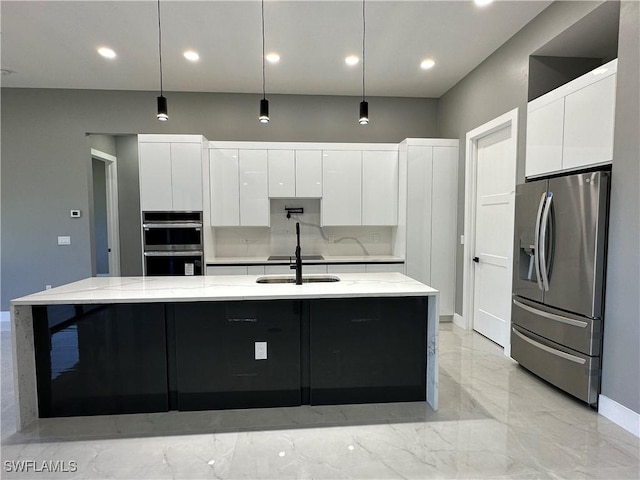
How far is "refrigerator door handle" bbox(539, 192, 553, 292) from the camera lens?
2.63 meters

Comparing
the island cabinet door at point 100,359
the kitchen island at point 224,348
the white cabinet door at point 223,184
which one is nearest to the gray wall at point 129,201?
the white cabinet door at point 223,184

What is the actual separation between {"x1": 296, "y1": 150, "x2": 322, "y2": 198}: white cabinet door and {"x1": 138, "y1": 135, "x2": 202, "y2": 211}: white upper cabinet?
1224 mm

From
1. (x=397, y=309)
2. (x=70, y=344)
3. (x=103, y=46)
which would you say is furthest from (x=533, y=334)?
(x=103, y=46)

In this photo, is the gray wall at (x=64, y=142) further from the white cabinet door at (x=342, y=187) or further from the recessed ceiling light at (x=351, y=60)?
the recessed ceiling light at (x=351, y=60)

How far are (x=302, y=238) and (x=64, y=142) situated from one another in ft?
11.0

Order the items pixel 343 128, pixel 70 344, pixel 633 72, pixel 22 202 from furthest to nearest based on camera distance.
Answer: pixel 343 128 → pixel 22 202 → pixel 70 344 → pixel 633 72

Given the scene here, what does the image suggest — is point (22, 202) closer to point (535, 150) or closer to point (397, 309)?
point (397, 309)

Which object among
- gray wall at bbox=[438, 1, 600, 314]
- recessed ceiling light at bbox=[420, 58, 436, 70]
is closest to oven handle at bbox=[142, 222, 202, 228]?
recessed ceiling light at bbox=[420, 58, 436, 70]

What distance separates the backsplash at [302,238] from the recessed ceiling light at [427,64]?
208cm

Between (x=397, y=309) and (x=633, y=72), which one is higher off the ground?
(x=633, y=72)

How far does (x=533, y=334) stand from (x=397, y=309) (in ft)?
4.33

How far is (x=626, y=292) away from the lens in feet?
7.09

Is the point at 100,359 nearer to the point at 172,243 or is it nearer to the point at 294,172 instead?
the point at 172,243

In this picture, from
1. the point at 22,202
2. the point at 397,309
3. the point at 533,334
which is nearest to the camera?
A: the point at 397,309
